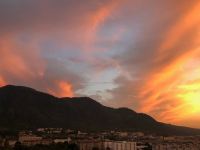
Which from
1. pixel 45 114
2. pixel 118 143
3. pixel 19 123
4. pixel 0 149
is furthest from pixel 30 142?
pixel 45 114

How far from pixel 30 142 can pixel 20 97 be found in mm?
84912

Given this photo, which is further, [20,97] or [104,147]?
[20,97]

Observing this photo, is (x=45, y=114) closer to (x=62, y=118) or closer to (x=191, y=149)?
(x=62, y=118)

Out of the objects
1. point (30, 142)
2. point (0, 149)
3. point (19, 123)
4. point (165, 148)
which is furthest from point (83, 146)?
point (19, 123)

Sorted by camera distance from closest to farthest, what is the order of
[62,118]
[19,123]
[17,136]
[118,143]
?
[118,143] < [17,136] < [19,123] < [62,118]

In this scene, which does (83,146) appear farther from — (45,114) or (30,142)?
(45,114)

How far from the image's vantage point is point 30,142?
112 meters

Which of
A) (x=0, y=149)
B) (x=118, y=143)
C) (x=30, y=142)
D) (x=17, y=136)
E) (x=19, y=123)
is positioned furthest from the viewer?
(x=19, y=123)

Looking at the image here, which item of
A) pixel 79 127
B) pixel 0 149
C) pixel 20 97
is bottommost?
pixel 0 149

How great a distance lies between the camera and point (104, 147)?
10731 cm

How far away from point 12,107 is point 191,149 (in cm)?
9725

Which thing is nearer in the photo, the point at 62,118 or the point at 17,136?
the point at 17,136

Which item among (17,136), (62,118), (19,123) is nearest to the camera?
(17,136)

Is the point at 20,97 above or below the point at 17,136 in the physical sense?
above
